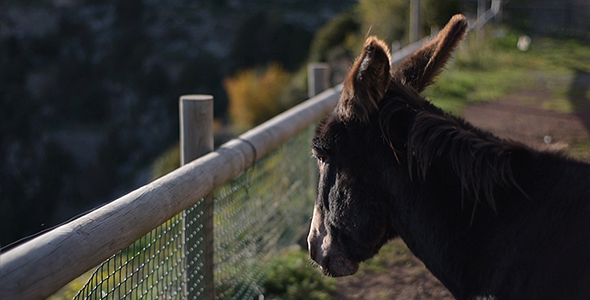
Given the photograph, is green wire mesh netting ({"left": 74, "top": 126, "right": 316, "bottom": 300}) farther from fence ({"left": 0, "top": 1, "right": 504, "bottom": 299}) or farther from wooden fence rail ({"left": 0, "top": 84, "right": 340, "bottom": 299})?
wooden fence rail ({"left": 0, "top": 84, "right": 340, "bottom": 299})

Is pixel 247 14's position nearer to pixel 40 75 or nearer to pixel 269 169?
pixel 40 75

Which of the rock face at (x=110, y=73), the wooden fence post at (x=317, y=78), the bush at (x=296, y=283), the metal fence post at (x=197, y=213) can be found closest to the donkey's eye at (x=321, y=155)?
the metal fence post at (x=197, y=213)

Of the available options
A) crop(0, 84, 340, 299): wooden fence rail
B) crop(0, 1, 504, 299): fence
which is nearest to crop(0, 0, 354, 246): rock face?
crop(0, 1, 504, 299): fence

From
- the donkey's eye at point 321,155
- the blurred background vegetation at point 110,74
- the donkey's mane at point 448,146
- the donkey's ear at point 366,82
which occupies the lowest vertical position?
the blurred background vegetation at point 110,74

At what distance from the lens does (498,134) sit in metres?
7.34

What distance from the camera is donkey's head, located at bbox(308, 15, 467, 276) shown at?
5.74ft

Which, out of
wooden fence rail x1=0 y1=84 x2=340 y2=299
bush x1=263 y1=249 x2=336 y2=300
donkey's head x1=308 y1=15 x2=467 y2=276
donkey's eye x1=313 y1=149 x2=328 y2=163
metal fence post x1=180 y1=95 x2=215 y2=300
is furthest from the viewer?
bush x1=263 y1=249 x2=336 y2=300

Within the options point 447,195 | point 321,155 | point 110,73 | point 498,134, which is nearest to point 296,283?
point 321,155

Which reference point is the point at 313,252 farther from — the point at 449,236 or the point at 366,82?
the point at 366,82

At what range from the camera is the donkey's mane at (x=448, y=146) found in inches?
63.6

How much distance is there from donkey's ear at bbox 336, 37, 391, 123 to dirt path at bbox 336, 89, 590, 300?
613mm

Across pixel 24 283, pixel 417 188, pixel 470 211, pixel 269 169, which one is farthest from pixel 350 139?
pixel 269 169

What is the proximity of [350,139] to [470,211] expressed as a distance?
0.49 metres

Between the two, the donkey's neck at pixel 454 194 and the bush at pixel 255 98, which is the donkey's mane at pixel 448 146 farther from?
the bush at pixel 255 98
